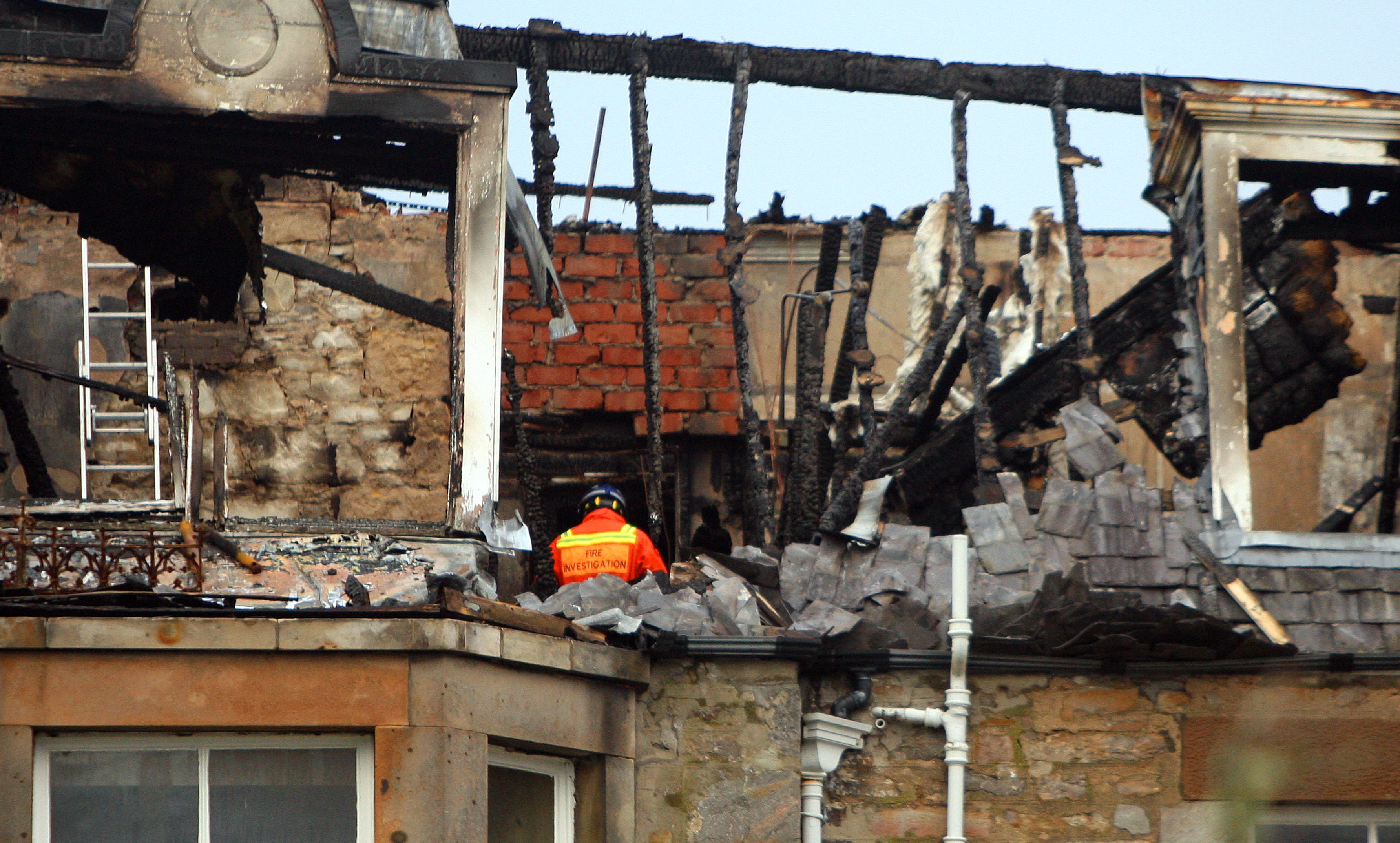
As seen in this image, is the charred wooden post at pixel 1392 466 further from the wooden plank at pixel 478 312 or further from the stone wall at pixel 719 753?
the wooden plank at pixel 478 312

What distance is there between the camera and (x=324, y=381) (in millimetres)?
12195

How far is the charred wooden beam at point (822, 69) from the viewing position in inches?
416

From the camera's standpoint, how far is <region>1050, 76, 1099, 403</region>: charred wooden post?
942 centimetres

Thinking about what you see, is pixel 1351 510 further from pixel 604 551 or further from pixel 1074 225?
pixel 604 551

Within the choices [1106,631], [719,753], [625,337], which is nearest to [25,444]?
[625,337]

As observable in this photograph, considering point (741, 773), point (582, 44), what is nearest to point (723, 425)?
point (582, 44)

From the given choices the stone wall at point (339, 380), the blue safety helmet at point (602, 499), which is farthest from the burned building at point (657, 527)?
the blue safety helmet at point (602, 499)

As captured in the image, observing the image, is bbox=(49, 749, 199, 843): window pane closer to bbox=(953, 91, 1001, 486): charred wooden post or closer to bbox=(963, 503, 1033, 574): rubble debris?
bbox=(963, 503, 1033, 574): rubble debris

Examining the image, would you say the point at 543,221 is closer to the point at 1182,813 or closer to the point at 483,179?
the point at 483,179

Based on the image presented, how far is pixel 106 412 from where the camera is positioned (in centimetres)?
1195

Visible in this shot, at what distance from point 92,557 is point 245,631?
0.72 metres

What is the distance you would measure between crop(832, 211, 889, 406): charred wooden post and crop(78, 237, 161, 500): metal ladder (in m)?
4.33

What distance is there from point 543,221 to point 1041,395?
9.83 feet

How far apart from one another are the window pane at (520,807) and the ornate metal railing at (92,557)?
4.55 feet
